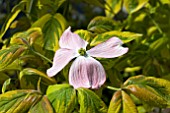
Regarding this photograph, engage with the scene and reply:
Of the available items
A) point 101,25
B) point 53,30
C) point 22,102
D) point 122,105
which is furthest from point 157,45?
point 22,102

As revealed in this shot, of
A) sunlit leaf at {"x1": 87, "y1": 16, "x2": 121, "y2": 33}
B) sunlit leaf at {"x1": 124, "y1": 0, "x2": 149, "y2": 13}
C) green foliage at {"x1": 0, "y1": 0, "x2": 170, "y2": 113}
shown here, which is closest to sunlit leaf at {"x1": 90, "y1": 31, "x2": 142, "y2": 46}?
green foliage at {"x1": 0, "y1": 0, "x2": 170, "y2": 113}

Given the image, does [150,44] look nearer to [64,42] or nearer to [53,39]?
[53,39]

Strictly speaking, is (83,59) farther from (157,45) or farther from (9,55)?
(157,45)

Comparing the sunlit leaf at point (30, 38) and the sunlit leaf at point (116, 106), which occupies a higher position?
the sunlit leaf at point (30, 38)

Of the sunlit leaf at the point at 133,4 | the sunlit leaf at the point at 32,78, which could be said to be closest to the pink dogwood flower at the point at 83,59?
the sunlit leaf at the point at 32,78

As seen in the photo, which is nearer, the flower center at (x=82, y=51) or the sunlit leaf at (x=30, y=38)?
the flower center at (x=82, y=51)

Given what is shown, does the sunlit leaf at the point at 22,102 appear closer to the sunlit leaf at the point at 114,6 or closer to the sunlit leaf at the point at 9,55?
the sunlit leaf at the point at 9,55

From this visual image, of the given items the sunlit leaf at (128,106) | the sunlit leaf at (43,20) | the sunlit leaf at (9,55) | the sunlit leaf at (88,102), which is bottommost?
the sunlit leaf at (128,106)
